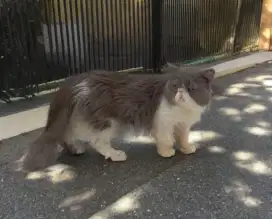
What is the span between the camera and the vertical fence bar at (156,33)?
642cm

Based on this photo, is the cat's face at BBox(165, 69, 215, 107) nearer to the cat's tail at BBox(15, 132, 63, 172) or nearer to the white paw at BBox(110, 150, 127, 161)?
the white paw at BBox(110, 150, 127, 161)

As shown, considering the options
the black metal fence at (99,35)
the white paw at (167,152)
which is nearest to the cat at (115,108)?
the white paw at (167,152)

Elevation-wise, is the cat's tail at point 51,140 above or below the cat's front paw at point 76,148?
above

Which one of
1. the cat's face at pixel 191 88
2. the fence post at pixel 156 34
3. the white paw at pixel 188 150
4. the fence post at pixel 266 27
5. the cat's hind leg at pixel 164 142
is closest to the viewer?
the cat's face at pixel 191 88

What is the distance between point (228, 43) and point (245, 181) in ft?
20.9

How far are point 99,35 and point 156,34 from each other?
4.21 ft

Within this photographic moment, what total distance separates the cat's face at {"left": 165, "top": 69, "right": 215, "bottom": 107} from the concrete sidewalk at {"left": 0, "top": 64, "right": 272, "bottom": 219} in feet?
2.02

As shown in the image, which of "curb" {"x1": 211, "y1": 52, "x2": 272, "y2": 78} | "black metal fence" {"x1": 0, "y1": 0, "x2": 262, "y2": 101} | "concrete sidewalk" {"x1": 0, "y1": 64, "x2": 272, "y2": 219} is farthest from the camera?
"curb" {"x1": 211, "y1": 52, "x2": 272, "y2": 78}

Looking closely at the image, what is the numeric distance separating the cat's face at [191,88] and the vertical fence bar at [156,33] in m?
3.56

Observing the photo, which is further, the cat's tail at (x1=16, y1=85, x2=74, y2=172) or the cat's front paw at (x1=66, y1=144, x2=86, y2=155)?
the cat's front paw at (x1=66, y1=144, x2=86, y2=155)

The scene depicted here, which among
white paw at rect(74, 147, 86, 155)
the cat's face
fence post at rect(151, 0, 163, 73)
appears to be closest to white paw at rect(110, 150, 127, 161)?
white paw at rect(74, 147, 86, 155)

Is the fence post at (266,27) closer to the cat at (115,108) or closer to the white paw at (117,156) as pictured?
the cat at (115,108)

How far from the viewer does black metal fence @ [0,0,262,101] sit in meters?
4.46

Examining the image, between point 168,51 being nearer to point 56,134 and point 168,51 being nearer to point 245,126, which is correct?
point 245,126
